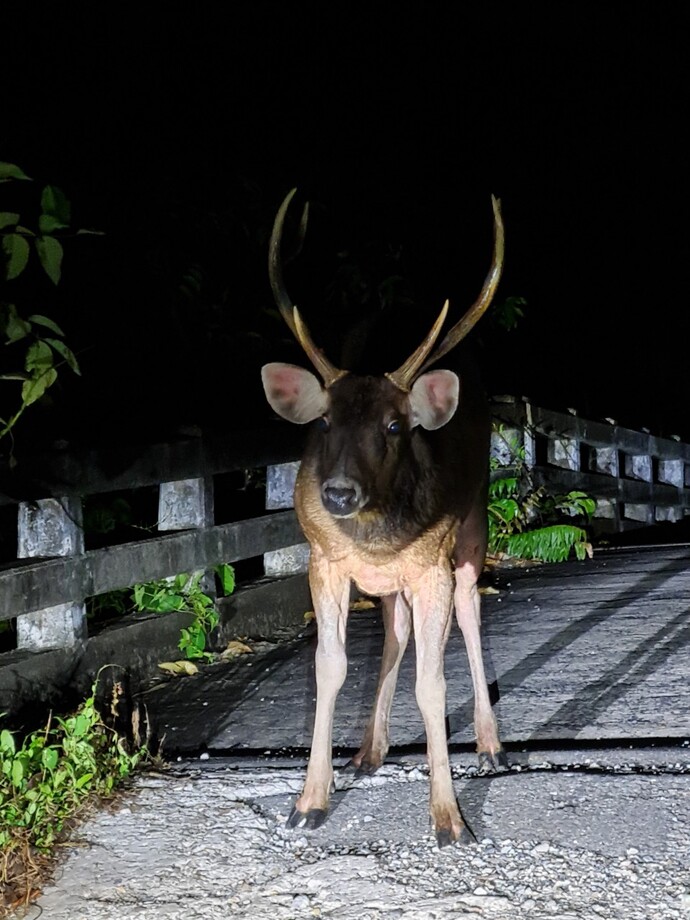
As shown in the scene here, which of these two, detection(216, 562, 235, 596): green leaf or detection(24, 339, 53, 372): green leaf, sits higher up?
detection(24, 339, 53, 372): green leaf

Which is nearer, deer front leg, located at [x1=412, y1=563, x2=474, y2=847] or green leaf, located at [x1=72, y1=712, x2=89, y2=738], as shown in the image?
deer front leg, located at [x1=412, y1=563, x2=474, y2=847]

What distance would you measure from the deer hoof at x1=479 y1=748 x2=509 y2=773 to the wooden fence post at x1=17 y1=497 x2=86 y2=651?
237 cm

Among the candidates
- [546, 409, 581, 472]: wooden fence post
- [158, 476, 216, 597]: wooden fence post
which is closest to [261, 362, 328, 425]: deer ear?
[158, 476, 216, 597]: wooden fence post

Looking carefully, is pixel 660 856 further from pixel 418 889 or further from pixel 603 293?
pixel 603 293

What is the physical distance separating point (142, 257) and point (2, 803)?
5640mm

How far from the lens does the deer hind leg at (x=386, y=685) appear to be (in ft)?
17.2

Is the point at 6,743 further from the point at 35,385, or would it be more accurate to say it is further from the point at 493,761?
the point at 493,761

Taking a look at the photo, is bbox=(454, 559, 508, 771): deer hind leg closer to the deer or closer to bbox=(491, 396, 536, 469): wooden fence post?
the deer

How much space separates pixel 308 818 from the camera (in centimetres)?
468

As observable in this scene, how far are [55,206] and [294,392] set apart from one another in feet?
4.01

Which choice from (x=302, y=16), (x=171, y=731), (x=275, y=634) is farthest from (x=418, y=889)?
(x=302, y=16)

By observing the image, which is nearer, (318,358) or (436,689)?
(436,689)

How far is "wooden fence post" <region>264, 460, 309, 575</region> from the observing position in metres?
8.20

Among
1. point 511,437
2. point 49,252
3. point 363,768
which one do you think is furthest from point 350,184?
point 363,768
